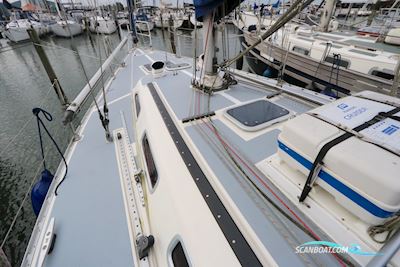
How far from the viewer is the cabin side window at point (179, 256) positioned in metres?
1.28

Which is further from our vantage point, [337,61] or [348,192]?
[337,61]

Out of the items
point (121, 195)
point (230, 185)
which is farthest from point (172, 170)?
point (121, 195)

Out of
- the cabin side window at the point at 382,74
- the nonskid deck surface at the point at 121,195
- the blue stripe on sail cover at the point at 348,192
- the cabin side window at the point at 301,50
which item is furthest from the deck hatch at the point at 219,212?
the cabin side window at the point at 301,50

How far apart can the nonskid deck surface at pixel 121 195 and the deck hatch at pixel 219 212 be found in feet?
0.35

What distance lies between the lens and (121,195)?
7.22 feet

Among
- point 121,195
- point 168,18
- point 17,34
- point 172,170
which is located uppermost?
point 168,18

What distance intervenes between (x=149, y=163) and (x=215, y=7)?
2101mm

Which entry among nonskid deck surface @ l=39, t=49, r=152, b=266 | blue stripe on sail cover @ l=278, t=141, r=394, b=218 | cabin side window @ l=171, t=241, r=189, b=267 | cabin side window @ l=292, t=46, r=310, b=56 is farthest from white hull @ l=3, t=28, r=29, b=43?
blue stripe on sail cover @ l=278, t=141, r=394, b=218

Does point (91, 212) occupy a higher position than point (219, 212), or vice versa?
point (219, 212)

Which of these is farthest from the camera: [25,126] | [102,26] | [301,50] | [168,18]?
[102,26]

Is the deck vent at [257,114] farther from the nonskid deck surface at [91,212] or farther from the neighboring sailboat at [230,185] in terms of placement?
the nonskid deck surface at [91,212]

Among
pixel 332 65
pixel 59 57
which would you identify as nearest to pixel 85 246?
pixel 332 65

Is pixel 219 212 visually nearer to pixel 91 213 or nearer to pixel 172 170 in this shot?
pixel 172 170

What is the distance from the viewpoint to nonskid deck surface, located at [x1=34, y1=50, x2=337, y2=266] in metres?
1.18
